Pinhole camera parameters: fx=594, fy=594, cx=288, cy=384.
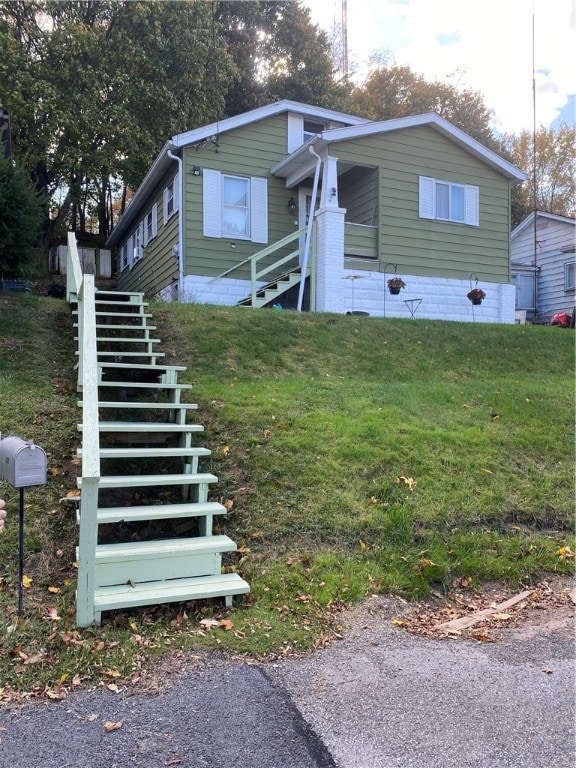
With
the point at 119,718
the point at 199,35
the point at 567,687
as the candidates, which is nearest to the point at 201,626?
the point at 119,718

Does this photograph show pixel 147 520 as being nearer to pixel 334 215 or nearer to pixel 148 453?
pixel 148 453

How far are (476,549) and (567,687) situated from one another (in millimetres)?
1582

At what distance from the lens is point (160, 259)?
15617 mm

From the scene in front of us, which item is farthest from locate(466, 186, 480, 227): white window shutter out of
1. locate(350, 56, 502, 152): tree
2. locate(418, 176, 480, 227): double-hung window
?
locate(350, 56, 502, 152): tree

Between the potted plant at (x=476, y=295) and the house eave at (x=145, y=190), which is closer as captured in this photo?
the house eave at (x=145, y=190)

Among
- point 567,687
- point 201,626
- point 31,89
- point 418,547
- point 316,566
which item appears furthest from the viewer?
point 31,89

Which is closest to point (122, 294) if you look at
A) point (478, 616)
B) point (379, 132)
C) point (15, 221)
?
point (15, 221)

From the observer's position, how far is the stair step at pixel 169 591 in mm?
3467

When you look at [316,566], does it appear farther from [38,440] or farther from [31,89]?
[31,89]

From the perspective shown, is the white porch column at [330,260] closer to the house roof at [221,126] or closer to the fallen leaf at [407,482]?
the house roof at [221,126]

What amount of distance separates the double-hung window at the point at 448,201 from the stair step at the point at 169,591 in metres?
12.3

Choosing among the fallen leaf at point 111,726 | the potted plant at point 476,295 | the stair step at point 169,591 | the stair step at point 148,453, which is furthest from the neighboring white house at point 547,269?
the fallen leaf at point 111,726

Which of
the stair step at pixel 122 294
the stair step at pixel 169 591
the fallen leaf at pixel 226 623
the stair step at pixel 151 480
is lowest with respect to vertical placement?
the fallen leaf at pixel 226 623

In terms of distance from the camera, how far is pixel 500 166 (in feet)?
49.4
